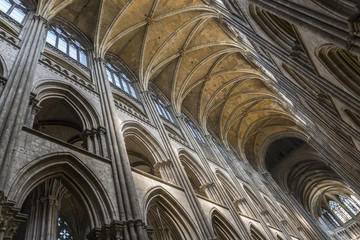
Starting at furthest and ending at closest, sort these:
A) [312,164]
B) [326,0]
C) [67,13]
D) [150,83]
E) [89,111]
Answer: [312,164], [150,83], [67,13], [89,111], [326,0]

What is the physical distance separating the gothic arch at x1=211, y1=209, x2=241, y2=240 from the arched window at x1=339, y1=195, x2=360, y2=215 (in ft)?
99.6

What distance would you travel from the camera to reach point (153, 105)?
13930 mm

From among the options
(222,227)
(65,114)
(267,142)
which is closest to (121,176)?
(65,114)

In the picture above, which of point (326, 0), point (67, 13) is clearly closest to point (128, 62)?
point (67, 13)

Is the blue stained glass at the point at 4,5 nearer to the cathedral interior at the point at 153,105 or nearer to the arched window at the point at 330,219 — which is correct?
the cathedral interior at the point at 153,105

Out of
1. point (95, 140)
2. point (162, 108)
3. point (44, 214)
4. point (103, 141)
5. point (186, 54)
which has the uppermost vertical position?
point (186, 54)

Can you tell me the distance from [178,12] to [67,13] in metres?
6.09

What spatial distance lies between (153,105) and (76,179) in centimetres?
808

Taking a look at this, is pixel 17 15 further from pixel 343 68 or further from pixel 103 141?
pixel 343 68

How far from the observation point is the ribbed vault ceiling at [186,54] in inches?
566

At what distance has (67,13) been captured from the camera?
14.0m

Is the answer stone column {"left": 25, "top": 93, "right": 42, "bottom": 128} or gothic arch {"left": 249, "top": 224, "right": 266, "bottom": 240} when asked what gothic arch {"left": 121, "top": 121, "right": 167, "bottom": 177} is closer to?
stone column {"left": 25, "top": 93, "right": 42, "bottom": 128}

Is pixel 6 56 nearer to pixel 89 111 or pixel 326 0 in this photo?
pixel 89 111

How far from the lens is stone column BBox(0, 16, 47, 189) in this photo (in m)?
4.90
